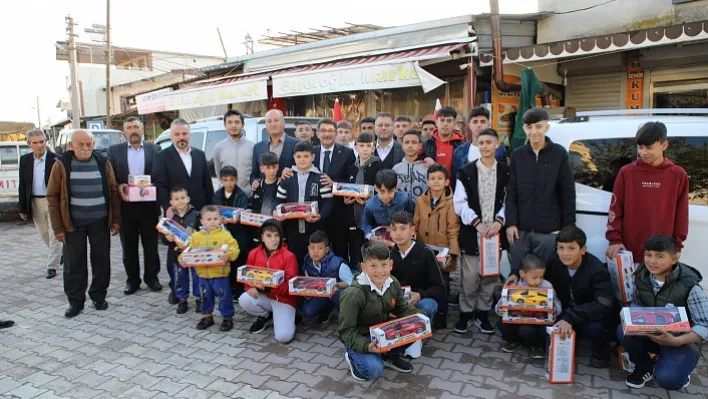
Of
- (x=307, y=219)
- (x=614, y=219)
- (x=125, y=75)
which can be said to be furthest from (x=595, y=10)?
(x=125, y=75)

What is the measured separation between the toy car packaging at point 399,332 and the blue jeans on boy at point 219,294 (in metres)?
1.78

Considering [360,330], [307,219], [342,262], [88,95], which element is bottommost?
[360,330]

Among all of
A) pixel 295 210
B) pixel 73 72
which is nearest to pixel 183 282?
pixel 295 210

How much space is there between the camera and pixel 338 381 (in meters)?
3.49

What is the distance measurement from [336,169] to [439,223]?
134 cm

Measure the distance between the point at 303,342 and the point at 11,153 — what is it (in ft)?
34.1

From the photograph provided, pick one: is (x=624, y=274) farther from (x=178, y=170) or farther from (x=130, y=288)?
(x=130, y=288)

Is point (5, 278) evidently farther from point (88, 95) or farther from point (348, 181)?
point (88, 95)

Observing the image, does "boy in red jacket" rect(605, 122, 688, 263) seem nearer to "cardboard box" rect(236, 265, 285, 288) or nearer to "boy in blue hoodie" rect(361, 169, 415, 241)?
"boy in blue hoodie" rect(361, 169, 415, 241)

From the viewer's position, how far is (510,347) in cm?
389

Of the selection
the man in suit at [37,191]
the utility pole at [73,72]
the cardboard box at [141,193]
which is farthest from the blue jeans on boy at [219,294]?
the utility pole at [73,72]

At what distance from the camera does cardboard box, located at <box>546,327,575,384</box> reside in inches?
129

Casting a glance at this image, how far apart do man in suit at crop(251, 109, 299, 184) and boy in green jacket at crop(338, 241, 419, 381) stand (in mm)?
2010

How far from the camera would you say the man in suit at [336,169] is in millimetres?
4984
